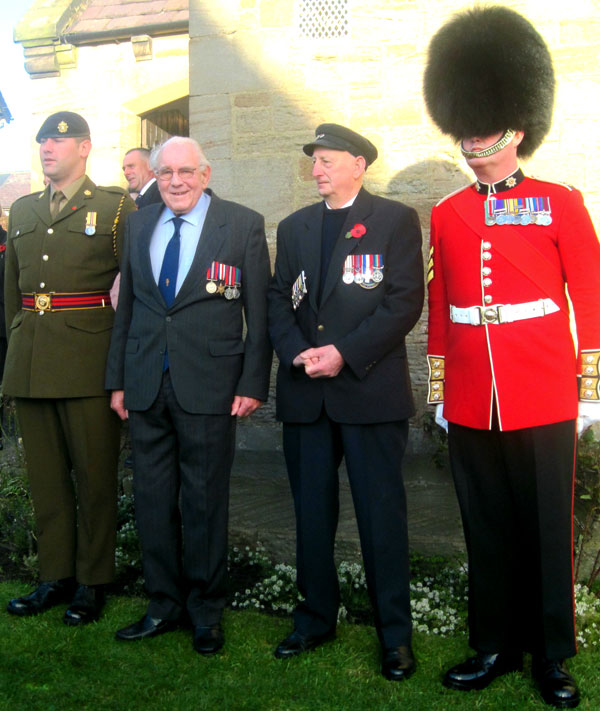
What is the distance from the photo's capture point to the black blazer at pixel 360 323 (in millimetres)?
3320

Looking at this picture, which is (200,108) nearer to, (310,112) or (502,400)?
(310,112)

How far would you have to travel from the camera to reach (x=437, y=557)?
431cm

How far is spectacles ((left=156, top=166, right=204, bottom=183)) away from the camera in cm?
357

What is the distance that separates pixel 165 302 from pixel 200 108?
2.67 m

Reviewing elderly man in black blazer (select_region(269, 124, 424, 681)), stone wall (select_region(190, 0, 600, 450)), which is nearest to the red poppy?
elderly man in black blazer (select_region(269, 124, 424, 681))

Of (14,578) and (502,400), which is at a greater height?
(502,400)

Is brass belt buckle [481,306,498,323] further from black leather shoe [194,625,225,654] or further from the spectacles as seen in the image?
black leather shoe [194,625,225,654]

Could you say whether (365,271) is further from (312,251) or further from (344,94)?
(344,94)

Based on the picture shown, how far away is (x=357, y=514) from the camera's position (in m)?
3.40

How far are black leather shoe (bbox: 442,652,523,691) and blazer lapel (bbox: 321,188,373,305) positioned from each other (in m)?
1.45

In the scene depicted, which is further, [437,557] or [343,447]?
[437,557]

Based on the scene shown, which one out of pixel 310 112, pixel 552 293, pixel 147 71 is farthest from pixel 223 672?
pixel 147 71

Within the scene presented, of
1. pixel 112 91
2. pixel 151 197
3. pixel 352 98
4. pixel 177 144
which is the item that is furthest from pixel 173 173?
pixel 112 91

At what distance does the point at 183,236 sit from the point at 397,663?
1.89m
